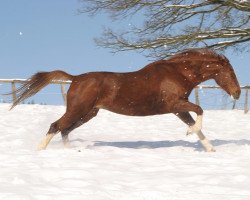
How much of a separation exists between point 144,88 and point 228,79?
4.68ft

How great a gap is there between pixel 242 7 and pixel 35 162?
10.5m

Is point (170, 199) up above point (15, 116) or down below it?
above

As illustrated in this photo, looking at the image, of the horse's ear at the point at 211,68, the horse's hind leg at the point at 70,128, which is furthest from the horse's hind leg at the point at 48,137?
the horse's ear at the point at 211,68

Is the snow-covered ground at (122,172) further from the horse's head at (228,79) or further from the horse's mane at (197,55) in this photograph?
the horse's mane at (197,55)

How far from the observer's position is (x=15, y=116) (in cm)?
1305

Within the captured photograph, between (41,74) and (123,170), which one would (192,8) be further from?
(123,170)

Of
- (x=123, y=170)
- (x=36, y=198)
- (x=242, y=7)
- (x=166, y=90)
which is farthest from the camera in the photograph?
(x=242, y=7)

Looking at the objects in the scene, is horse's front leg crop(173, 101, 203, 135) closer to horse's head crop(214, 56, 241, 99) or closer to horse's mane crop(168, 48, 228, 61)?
horse's head crop(214, 56, 241, 99)

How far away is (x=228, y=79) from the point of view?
7.44m

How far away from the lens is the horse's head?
7.43 m

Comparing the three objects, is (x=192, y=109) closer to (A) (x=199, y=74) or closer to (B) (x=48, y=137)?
(A) (x=199, y=74)

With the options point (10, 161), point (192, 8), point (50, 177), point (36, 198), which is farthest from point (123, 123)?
point (36, 198)

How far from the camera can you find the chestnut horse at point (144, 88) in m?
7.17

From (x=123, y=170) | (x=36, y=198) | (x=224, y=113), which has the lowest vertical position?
(x=224, y=113)
